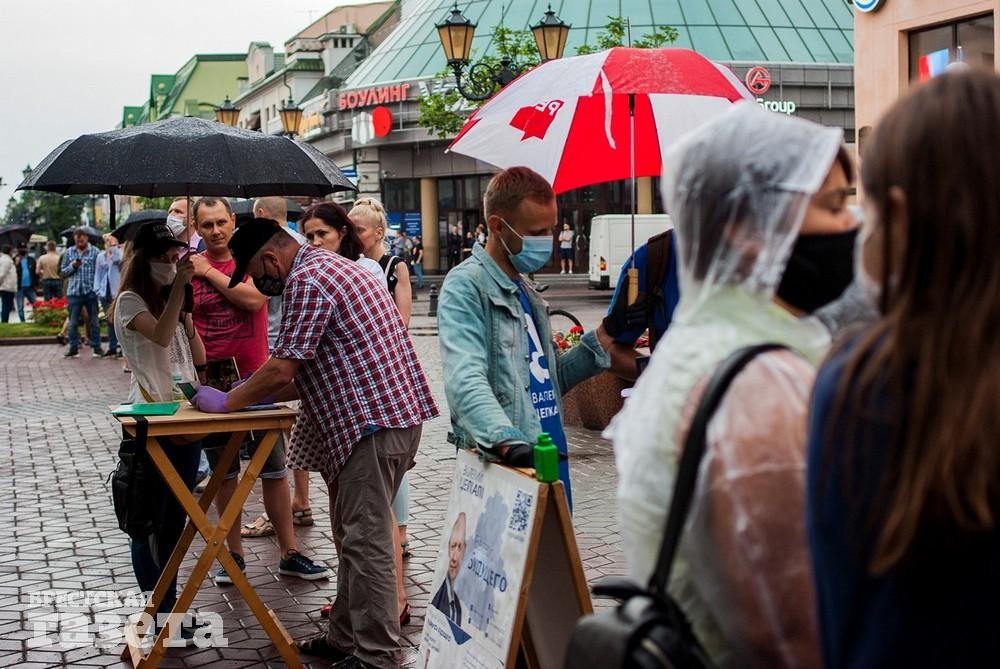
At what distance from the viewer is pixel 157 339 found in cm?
551

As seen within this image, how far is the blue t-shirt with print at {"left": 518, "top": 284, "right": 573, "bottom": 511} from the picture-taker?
4.00 meters

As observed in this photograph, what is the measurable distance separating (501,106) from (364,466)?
5.25 ft

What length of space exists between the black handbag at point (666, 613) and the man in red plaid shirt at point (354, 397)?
9.60 ft

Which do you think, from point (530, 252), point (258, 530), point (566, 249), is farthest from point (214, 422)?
point (566, 249)

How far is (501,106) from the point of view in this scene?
4.98 m

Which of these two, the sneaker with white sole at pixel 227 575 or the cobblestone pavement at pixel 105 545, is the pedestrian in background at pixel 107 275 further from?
the sneaker with white sole at pixel 227 575

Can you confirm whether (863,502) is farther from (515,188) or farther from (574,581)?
(515,188)

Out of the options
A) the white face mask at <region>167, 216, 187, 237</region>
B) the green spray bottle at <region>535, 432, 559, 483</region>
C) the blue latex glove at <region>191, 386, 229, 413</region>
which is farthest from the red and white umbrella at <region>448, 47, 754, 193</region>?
the white face mask at <region>167, 216, 187, 237</region>

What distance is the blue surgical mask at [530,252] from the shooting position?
156 inches

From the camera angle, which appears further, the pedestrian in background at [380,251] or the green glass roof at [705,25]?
the green glass roof at [705,25]

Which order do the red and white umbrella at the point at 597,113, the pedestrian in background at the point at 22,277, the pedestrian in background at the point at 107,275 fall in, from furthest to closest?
the pedestrian in background at the point at 22,277 → the pedestrian in background at the point at 107,275 → the red and white umbrella at the point at 597,113

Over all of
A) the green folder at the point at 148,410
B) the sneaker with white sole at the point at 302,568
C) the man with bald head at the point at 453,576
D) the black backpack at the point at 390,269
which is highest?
the black backpack at the point at 390,269

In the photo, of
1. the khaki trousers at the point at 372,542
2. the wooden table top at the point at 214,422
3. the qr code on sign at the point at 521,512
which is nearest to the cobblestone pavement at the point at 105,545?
the khaki trousers at the point at 372,542

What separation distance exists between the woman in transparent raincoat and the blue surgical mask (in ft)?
6.68
